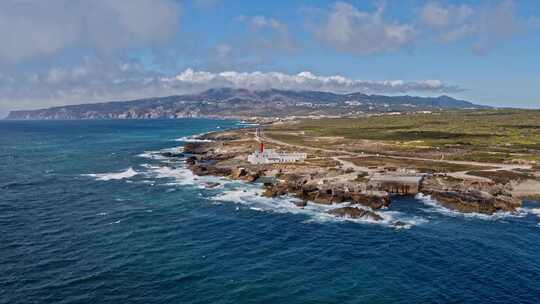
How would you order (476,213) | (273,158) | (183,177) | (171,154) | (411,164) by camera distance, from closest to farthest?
(476,213) < (183,177) < (411,164) < (273,158) < (171,154)

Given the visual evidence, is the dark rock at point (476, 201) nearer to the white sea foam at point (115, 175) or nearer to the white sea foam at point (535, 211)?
the white sea foam at point (535, 211)

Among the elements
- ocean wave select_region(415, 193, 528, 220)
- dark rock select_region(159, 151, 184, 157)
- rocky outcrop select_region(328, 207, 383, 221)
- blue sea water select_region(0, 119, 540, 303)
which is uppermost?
dark rock select_region(159, 151, 184, 157)

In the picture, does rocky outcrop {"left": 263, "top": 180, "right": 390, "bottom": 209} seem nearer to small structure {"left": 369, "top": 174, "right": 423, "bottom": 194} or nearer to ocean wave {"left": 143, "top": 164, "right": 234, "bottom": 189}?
small structure {"left": 369, "top": 174, "right": 423, "bottom": 194}

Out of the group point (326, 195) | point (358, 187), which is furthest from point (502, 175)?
point (326, 195)

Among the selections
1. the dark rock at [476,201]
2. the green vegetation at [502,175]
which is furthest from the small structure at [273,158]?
the dark rock at [476,201]

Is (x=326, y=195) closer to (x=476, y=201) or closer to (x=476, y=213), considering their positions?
(x=476, y=213)

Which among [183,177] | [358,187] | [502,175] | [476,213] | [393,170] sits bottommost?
[476,213]

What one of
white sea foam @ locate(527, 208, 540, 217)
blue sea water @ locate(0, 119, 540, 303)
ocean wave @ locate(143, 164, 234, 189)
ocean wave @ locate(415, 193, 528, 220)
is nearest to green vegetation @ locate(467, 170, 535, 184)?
blue sea water @ locate(0, 119, 540, 303)
